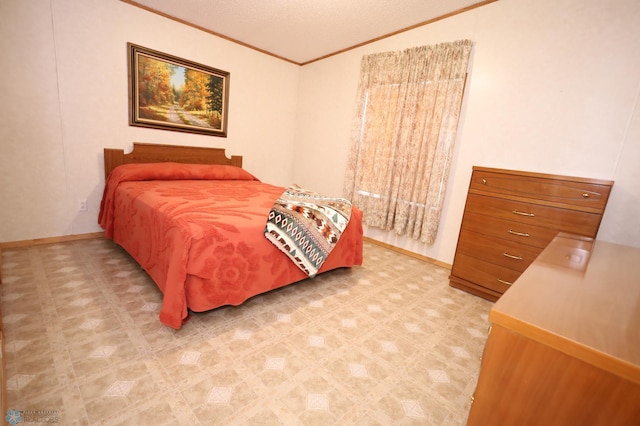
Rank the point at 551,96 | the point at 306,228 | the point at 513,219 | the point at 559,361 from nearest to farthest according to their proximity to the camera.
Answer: the point at 559,361, the point at 306,228, the point at 513,219, the point at 551,96

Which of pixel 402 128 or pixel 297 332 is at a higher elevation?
pixel 402 128

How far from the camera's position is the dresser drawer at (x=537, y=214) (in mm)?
1909

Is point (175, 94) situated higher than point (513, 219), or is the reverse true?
point (175, 94)

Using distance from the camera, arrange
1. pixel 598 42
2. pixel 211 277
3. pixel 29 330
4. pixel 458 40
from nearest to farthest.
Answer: pixel 29 330 < pixel 211 277 < pixel 598 42 < pixel 458 40

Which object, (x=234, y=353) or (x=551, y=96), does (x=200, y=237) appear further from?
(x=551, y=96)

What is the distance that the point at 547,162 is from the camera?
2.40 metres

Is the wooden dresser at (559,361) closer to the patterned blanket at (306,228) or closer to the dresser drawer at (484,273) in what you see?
the patterned blanket at (306,228)

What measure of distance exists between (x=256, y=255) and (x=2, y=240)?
258 cm

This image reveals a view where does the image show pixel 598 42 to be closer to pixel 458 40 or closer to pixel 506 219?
pixel 458 40

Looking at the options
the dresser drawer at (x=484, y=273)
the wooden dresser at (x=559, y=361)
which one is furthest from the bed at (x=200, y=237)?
the wooden dresser at (x=559, y=361)

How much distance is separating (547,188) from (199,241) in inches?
96.3

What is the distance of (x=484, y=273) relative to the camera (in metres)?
2.37

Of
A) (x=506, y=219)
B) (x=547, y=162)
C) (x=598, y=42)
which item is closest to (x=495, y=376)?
(x=506, y=219)

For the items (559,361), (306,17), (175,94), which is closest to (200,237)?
(559,361)
